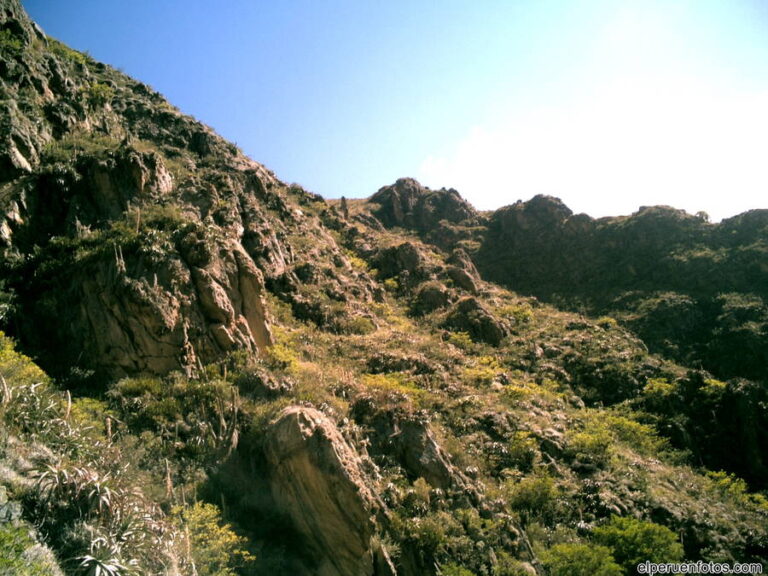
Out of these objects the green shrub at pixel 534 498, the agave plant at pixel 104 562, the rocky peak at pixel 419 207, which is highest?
the rocky peak at pixel 419 207

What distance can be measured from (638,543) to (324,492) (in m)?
10.7

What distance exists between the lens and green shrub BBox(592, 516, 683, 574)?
13.9 meters

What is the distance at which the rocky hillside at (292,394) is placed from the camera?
11.7 m

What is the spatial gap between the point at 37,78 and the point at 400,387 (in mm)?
26927

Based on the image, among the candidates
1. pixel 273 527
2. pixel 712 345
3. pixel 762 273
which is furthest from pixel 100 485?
pixel 762 273

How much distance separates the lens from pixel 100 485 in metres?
9.66

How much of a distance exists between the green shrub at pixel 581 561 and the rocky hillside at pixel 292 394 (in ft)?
0.26

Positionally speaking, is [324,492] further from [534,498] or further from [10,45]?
[10,45]

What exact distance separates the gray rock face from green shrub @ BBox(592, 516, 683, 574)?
8.25 m

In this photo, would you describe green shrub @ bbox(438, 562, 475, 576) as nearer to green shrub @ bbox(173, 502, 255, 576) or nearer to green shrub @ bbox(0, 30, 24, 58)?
green shrub @ bbox(173, 502, 255, 576)

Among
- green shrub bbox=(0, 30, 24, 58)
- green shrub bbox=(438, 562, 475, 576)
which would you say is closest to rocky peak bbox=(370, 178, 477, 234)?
green shrub bbox=(0, 30, 24, 58)

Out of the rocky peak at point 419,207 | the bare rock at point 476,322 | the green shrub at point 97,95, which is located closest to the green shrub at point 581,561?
the bare rock at point 476,322

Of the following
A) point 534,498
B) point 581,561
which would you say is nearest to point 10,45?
point 534,498

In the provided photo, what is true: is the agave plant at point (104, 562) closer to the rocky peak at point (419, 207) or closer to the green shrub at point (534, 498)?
the green shrub at point (534, 498)
